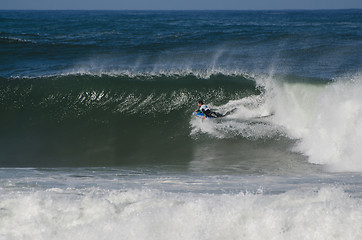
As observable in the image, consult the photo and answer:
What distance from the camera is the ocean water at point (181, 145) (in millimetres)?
5969

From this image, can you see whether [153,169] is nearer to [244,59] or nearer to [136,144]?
[136,144]

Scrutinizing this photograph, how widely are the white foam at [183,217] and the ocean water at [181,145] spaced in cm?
2

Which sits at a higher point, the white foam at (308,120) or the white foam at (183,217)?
the white foam at (308,120)

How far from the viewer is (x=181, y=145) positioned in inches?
481

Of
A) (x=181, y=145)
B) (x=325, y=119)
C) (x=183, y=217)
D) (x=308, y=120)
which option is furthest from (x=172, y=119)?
(x=183, y=217)

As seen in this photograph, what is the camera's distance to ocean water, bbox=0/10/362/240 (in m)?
5.97

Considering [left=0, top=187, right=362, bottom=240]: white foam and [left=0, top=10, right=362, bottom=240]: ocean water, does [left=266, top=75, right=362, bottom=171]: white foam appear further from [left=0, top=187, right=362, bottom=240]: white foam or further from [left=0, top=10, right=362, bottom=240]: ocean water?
[left=0, top=187, right=362, bottom=240]: white foam

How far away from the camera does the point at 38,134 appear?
43.2 feet

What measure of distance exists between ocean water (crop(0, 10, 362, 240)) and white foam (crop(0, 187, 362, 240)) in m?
0.02

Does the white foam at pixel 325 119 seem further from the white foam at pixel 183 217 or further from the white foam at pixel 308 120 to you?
the white foam at pixel 183 217

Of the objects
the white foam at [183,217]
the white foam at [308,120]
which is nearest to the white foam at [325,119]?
the white foam at [308,120]

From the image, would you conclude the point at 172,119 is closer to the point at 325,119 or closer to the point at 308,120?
the point at 308,120

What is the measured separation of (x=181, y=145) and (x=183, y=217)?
20.3 feet

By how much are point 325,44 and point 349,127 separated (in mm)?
16324
